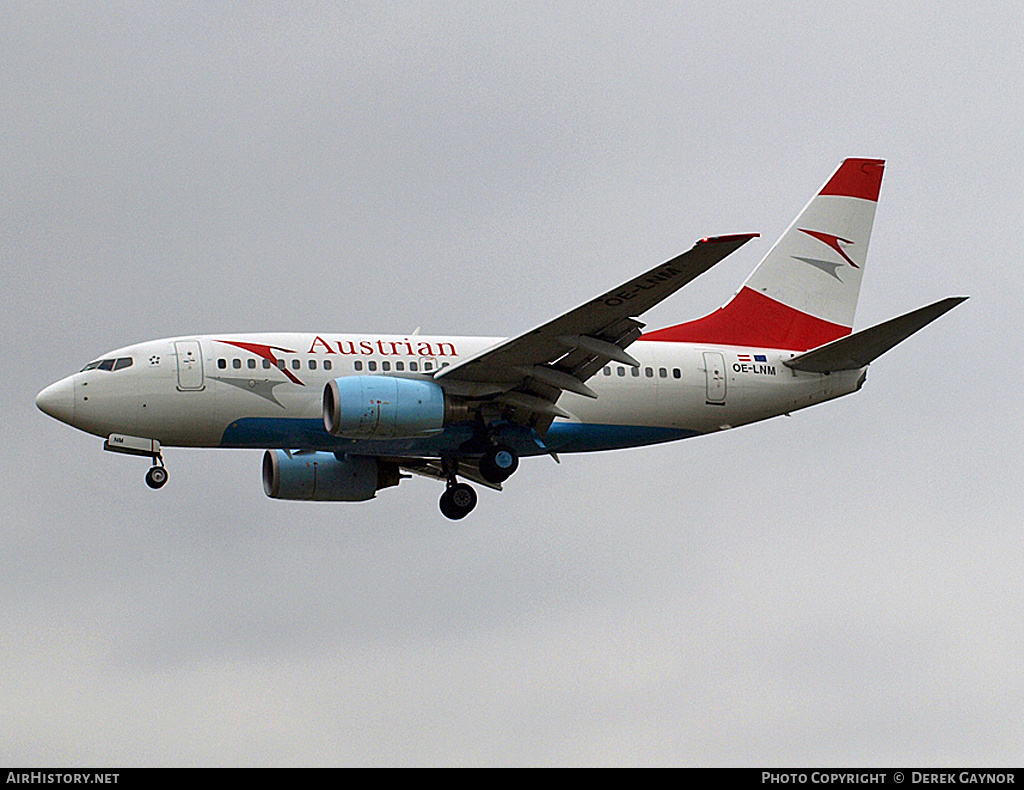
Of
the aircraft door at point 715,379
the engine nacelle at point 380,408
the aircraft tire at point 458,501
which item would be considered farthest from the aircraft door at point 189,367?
the aircraft door at point 715,379

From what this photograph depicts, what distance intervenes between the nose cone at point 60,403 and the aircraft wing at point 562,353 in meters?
9.05

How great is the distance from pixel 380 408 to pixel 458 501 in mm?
6307

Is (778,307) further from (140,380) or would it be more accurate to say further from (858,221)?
(140,380)

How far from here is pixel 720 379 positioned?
46.7 meters

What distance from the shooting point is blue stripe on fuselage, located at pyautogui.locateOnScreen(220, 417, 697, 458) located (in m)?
43.3

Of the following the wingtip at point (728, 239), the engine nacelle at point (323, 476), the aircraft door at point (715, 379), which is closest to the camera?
the wingtip at point (728, 239)

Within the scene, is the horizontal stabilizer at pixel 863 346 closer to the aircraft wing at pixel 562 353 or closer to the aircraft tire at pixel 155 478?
the aircraft wing at pixel 562 353

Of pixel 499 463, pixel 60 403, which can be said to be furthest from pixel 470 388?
pixel 60 403

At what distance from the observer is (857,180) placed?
169 ft

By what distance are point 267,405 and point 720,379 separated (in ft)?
40.0

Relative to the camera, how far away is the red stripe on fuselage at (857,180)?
5147 cm

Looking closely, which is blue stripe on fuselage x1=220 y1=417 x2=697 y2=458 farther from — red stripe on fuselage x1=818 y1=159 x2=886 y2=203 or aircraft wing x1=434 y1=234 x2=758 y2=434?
red stripe on fuselage x1=818 y1=159 x2=886 y2=203
